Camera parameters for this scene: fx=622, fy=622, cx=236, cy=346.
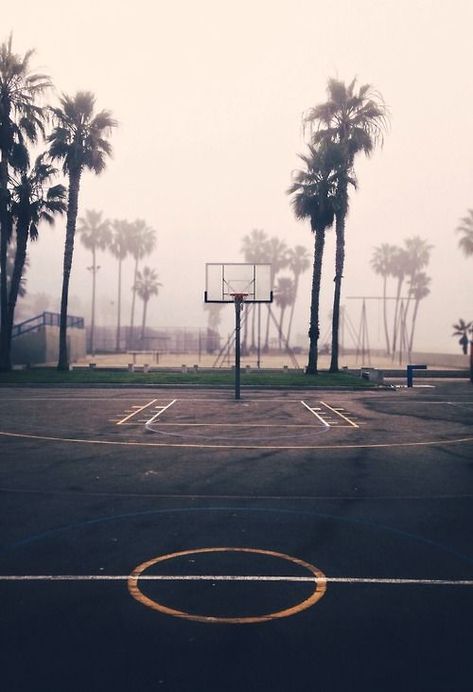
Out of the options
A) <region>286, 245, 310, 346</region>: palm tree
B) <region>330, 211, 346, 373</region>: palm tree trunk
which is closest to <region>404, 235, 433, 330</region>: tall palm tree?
<region>286, 245, 310, 346</region>: palm tree

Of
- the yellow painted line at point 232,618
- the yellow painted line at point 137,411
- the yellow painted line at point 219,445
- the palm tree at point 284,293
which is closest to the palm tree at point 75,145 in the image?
the yellow painted line at point 137,411

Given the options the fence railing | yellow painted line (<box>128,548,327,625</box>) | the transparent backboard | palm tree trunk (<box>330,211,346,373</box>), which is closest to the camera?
yellow painted line (<box>128,548,327,625</box>)

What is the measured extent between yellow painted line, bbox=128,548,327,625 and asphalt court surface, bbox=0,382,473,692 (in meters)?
0.02

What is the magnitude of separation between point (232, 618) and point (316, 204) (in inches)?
1341

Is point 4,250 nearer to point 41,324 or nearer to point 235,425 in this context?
point 41,324

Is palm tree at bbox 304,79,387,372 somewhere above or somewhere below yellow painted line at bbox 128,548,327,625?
above

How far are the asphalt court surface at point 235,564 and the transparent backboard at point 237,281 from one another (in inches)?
608

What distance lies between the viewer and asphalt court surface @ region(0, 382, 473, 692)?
447 cm

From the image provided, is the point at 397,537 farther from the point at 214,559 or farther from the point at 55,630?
the point at 55,630

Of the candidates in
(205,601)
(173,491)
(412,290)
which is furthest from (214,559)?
(412,290)

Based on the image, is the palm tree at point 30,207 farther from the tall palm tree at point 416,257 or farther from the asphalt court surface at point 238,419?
the tall palm tree at point 416,257

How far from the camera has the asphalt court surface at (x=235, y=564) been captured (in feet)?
14.7

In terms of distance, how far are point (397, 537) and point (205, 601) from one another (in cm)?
297

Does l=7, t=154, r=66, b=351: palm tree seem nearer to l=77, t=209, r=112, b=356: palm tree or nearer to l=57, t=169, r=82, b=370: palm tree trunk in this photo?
l=57, t=169, r=82, b=370: palm tree trunk
